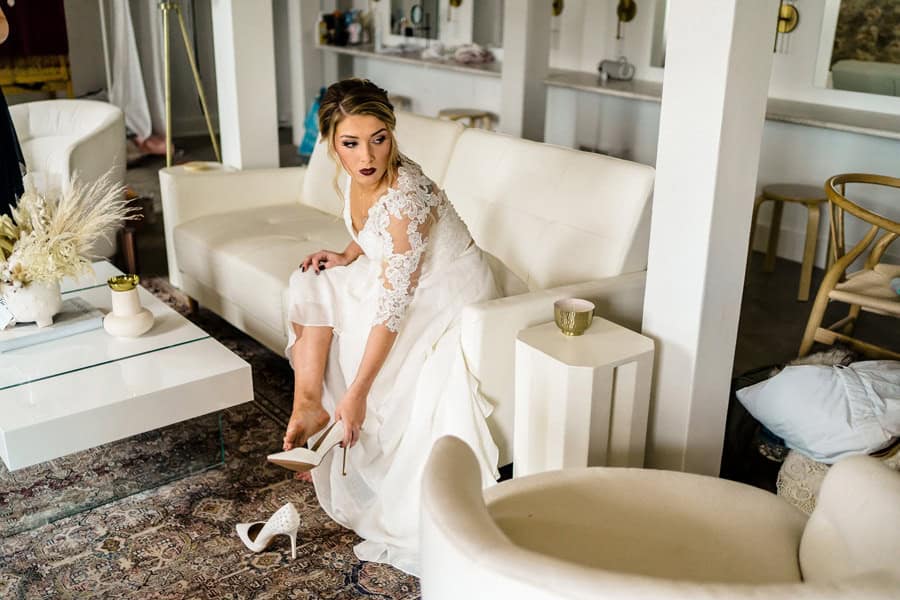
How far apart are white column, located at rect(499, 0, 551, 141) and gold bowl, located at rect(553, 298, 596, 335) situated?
10.7ft

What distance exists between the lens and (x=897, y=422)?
2.46 m

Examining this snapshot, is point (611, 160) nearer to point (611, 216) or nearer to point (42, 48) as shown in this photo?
point (611, 216)

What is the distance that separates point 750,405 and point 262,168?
256cm

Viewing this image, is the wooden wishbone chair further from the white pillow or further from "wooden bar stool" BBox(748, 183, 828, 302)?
"wooden bar stool" BBox(748, 183, 828, 302)

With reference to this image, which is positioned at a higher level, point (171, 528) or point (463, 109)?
point (463, 109)

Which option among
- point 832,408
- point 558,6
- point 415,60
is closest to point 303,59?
point 415,60

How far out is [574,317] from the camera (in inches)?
88.4

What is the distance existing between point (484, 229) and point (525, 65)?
253 centimetres

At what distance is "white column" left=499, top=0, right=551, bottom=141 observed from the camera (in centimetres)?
522

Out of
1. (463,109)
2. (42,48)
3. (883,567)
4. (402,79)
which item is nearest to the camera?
(883,567)

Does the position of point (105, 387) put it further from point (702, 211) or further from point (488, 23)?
point (488, 23)

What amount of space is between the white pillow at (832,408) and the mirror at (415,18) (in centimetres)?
505

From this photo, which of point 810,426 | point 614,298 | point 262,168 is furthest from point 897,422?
point 262,168

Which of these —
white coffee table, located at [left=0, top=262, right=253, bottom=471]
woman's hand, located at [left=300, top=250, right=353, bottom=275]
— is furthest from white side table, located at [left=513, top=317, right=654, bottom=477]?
white coffee table, located at [left=0, top=262, right=253, bottom=471]
